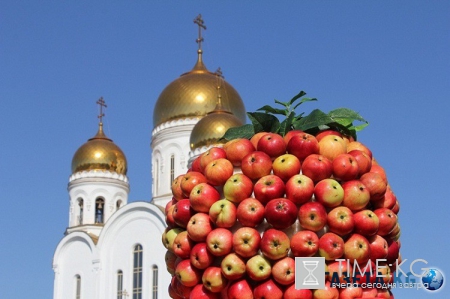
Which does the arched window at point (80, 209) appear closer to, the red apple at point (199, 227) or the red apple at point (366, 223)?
the red apple at point (199, 227)

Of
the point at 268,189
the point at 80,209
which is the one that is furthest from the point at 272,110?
the point at 80,209

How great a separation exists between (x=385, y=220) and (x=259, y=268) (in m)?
1.10

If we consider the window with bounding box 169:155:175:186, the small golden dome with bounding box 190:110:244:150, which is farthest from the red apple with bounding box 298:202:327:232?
the window with bounding box 169:155:175:186

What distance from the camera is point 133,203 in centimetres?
2658

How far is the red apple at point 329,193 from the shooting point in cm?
595

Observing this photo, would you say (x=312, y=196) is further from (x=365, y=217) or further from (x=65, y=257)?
(x=65, y=257)

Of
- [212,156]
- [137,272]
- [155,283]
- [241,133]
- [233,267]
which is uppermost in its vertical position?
[137,272]

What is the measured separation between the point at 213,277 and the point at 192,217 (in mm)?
530

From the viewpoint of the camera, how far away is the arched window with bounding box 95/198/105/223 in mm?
30016

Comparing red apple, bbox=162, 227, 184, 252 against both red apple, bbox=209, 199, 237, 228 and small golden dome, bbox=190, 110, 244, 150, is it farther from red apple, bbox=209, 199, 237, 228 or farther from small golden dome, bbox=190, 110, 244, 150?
small golden dome, bbox=190, 110, 244, 150

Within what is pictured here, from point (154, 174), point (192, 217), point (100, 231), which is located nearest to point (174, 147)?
point (154, 174)

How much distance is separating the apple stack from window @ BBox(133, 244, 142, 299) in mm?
19902

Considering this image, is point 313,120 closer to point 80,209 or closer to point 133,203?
point 133,203

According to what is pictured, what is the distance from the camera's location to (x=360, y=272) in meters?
5.93
